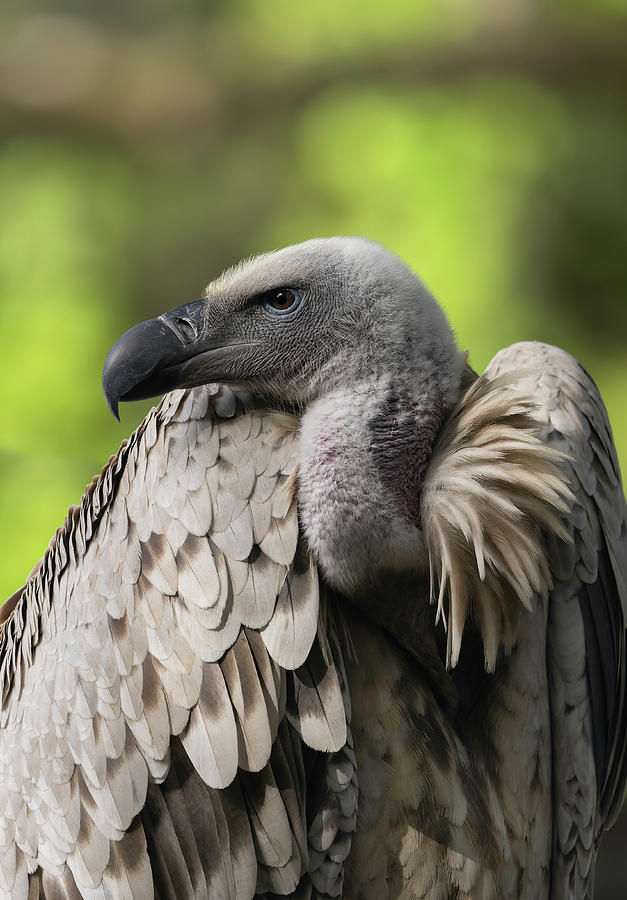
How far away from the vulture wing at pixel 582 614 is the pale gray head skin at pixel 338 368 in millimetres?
309

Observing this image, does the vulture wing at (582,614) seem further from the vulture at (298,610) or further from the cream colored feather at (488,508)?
the cream colored feather at (488,508)

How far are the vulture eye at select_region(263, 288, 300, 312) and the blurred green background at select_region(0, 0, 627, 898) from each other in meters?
3.32

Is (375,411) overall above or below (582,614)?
above

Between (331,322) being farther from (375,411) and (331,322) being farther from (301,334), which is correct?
(375,411)

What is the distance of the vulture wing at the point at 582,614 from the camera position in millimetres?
1766

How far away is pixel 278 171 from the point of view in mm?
5695

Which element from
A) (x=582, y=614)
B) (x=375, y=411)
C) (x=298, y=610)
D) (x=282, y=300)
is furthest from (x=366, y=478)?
(x=582, y=614)

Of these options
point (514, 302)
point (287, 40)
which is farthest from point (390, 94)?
point (514, 302)

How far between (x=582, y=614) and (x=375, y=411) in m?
0.62

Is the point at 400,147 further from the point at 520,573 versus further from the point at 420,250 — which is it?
the point at 520,573

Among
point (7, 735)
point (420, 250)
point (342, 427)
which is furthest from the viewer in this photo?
point (420, 250)

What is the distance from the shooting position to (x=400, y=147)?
519 centimetres

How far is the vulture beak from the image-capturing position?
1.55 m

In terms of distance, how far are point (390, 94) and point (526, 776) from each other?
4481 mm
